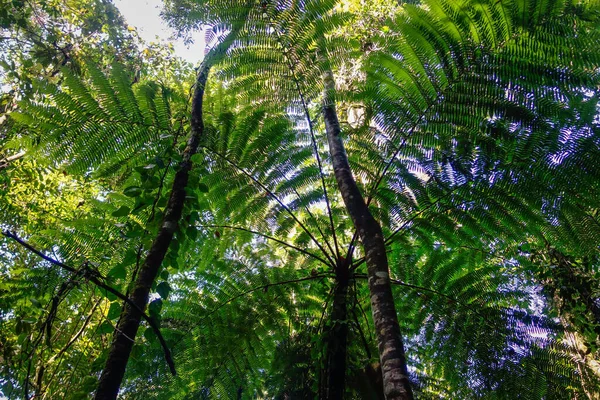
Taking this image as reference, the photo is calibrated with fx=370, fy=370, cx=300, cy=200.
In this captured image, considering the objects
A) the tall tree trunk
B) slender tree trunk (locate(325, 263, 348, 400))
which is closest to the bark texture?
the tall tree trunk

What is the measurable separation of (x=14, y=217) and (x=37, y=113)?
5.04 metres

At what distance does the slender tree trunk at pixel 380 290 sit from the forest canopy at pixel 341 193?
0.01m

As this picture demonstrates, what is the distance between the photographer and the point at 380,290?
5.43ft

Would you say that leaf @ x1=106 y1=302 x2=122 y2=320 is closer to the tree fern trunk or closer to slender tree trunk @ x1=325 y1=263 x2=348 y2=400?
the tree fern trunk

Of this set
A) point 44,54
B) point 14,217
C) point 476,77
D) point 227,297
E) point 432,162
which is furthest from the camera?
point 14,217

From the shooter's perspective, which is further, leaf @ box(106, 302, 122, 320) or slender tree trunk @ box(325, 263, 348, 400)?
slender tree trunk @ box(325, 263, 348, 400)

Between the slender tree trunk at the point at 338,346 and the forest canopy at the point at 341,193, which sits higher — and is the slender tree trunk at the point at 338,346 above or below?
below

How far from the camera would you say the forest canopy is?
2121 millimetres

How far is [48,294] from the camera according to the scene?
251cm

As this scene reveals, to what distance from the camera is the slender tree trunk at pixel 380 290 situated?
1.35 m

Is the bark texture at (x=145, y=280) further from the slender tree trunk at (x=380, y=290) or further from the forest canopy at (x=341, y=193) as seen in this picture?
the slender tree trunk at (x=380, y=290)

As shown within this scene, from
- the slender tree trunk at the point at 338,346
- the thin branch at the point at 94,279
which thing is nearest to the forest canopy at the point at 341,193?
the slender tree trunk at the point at 338,346

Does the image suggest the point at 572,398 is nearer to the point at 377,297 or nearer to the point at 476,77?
the point at 377,297

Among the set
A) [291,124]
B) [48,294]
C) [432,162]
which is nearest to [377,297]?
[432,162]
